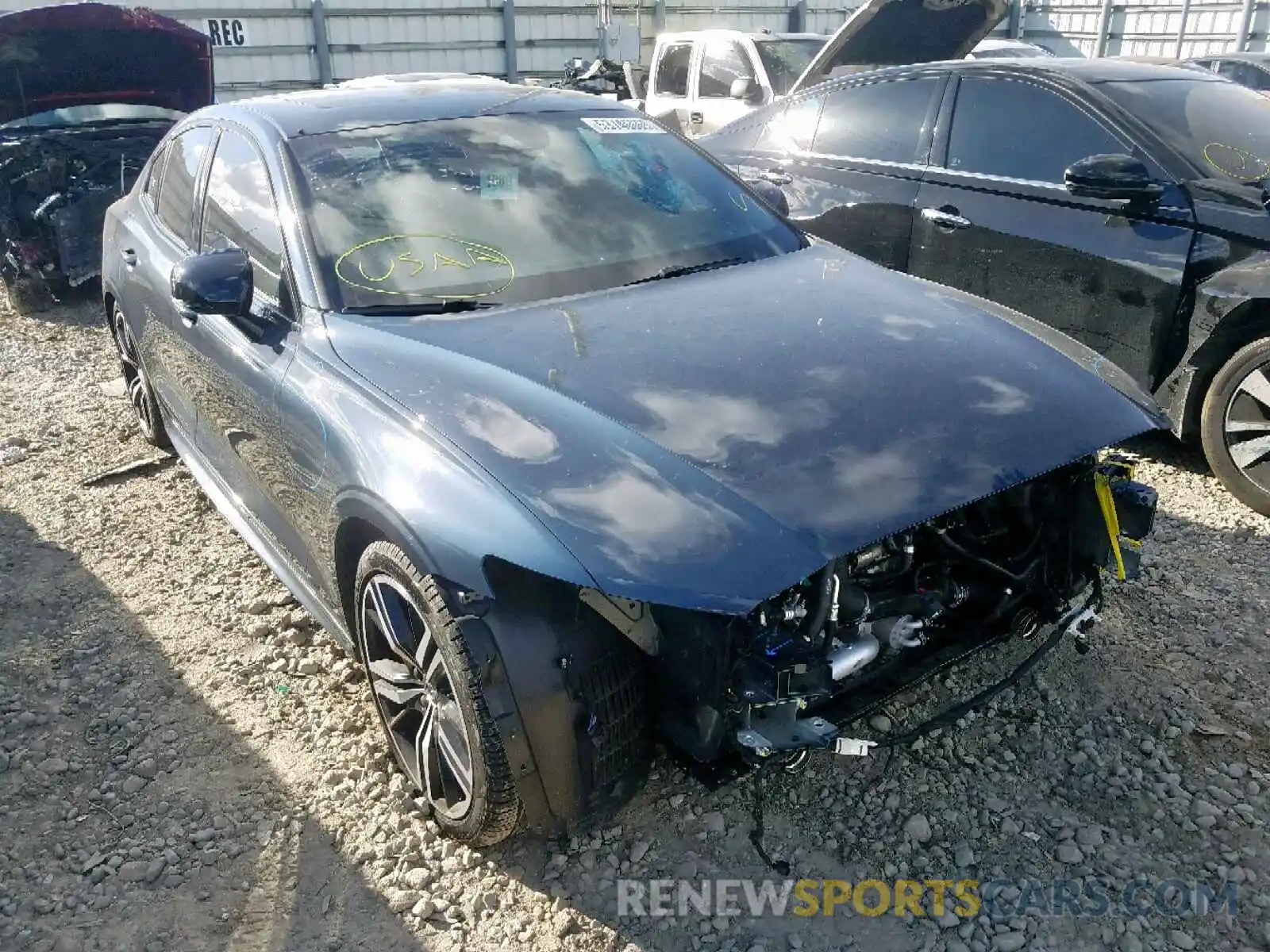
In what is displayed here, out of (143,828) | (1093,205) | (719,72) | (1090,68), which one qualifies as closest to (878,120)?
(1090,68)

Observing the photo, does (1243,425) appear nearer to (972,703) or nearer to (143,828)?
(972,703)

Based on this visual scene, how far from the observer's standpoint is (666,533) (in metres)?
1.94

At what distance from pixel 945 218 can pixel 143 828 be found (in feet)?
13.1

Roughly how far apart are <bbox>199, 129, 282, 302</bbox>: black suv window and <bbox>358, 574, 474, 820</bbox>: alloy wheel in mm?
1003

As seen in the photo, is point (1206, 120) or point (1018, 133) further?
point (1018, 133)

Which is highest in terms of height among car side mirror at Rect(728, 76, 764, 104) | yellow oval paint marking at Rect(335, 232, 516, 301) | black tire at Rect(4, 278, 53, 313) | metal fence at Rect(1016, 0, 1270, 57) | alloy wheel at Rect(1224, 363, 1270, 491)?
metal fence at Rect(1016, 0, 1270, 57)

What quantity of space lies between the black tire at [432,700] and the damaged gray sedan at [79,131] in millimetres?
6212

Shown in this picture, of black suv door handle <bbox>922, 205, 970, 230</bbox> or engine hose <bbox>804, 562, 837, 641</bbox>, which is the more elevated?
black suv door handle <bbox>922, 205, 970, 230</bbox>

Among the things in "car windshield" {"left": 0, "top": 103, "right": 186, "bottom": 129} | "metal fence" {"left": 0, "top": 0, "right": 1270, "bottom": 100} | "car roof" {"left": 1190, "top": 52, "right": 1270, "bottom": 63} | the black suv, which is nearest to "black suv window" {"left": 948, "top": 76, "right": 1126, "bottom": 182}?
the black suv

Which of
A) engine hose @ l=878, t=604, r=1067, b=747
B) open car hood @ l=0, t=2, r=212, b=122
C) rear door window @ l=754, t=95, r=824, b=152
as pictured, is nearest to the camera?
engine hose @ l=878, t=604, r=1067, b=747

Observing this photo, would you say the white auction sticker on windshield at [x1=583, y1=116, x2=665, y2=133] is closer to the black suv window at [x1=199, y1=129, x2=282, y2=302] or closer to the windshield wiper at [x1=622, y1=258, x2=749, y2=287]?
the windshield wiper at [x1=622, y1=258, x2=749, y2=287]

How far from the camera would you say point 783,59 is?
1009cm

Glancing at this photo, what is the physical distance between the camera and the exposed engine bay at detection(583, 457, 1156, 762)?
208 cm

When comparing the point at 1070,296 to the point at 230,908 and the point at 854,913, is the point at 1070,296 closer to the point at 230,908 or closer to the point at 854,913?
the point at 854,913
